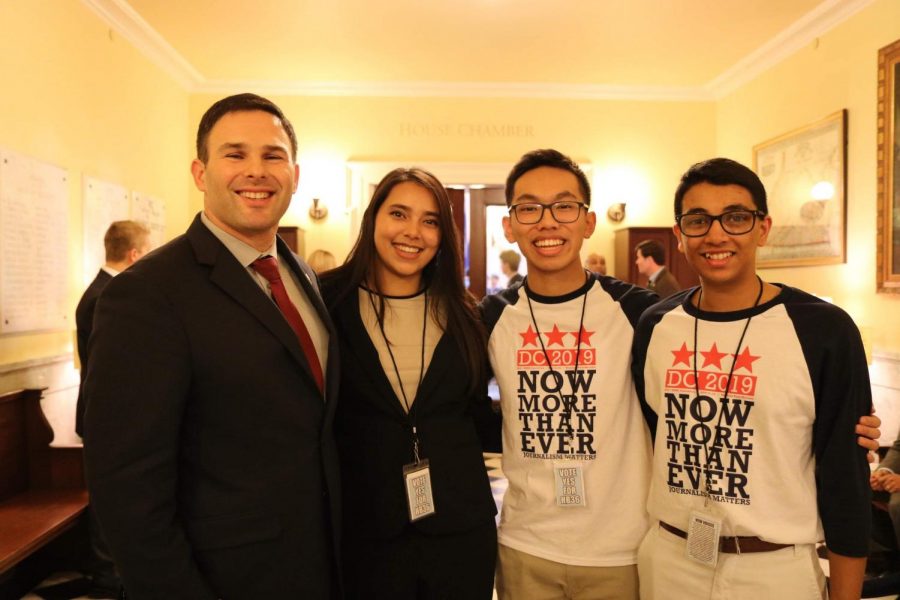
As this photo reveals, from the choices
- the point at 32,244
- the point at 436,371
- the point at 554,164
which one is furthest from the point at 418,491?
the point at 32,244

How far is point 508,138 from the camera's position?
22.7 feet

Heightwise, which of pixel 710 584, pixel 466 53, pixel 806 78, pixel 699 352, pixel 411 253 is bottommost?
pixel 710 584

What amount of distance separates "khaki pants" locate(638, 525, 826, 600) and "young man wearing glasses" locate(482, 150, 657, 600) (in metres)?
0.16

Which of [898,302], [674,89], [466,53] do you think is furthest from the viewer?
[674,89]

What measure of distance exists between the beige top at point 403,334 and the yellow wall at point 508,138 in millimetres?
5121

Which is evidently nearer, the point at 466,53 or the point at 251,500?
the point at 251,500

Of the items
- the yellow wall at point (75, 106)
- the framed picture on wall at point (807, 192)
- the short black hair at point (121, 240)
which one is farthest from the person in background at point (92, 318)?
the framed picture on wall at point (807, 192)

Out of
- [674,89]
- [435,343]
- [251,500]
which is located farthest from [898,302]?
[251,500]

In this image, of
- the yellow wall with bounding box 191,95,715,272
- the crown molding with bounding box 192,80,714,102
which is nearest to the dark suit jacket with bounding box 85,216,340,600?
the yellow wall with bounding box 191,95,715,272

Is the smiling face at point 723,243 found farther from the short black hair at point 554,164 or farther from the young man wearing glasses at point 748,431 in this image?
the short black hair at point 554,164

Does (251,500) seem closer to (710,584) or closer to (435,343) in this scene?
(435,343)

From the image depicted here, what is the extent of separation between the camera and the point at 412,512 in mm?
1538

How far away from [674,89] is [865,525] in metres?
6.46

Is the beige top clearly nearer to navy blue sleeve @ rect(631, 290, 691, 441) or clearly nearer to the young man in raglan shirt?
the young man in raglan shirt
